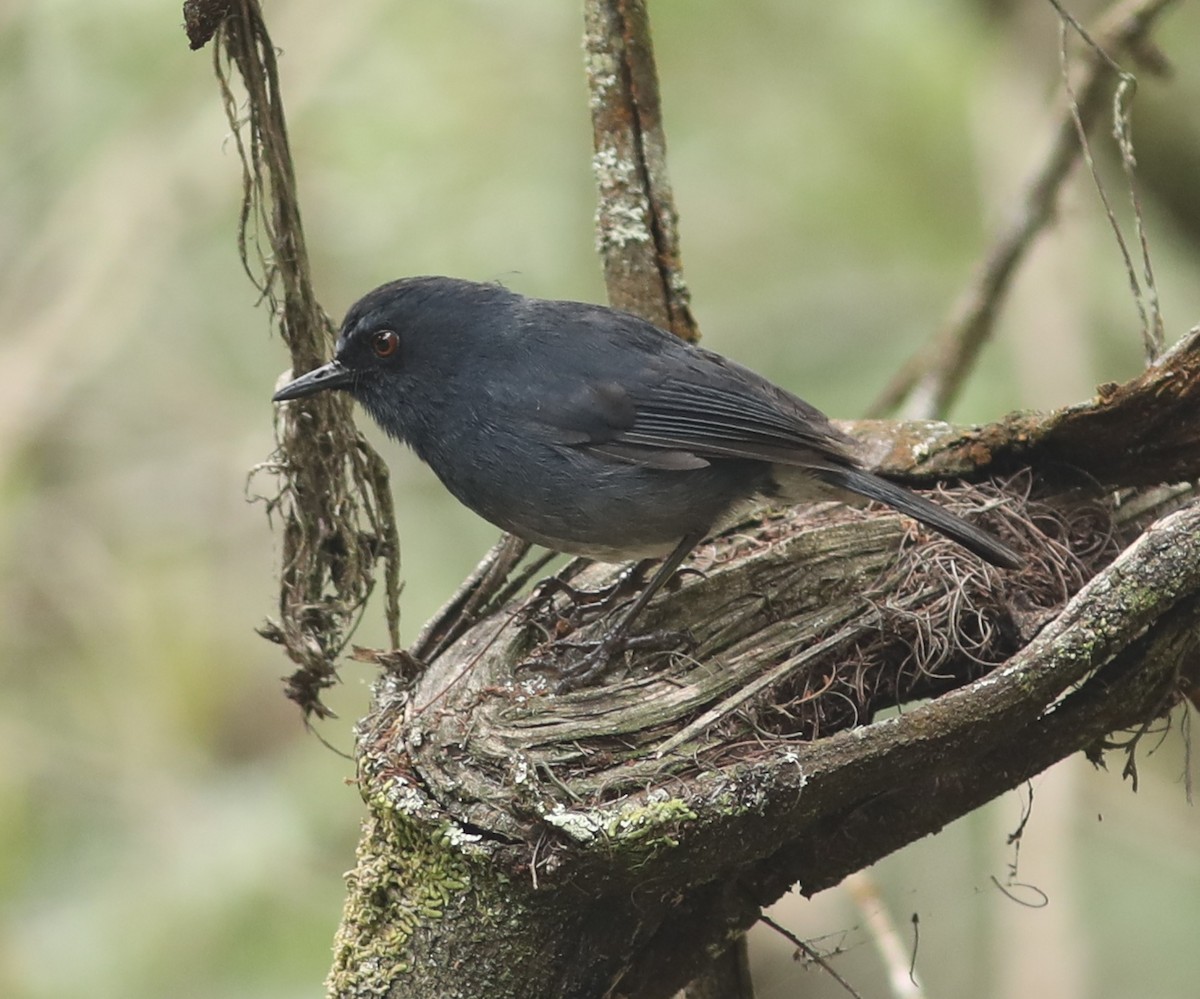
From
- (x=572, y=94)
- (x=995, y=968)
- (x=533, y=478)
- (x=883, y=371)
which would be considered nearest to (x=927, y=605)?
(x=533, y=478)

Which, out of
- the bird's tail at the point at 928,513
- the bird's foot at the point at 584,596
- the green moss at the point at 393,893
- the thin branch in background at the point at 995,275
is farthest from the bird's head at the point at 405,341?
the thin branch in background at the point at 995,275

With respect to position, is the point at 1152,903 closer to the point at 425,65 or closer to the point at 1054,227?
the point at 1054,227

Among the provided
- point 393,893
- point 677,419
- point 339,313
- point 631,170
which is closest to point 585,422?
point 677,419

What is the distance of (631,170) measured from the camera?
4.54m

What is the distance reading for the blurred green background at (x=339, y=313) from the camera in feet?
17.6

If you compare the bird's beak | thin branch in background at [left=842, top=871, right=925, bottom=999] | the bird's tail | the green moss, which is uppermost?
the bird's beak

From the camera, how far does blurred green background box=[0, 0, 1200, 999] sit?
212 inches

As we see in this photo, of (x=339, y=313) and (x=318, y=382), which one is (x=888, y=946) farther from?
(x=339, y=313)

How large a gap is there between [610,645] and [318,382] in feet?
3.80

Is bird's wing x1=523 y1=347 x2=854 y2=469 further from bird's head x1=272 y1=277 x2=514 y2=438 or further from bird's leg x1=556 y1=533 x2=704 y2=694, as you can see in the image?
bird's head x1=272 y1=277 x2=514 y2=438

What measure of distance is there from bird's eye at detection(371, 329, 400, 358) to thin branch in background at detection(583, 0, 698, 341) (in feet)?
2.51

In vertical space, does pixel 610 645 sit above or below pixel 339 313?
below

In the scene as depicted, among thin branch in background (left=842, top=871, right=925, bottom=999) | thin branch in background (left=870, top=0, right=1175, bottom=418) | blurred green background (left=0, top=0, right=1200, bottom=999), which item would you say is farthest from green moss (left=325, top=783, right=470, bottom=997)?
thin branch in background (left=870, top=0, right=1175, bottom=418)

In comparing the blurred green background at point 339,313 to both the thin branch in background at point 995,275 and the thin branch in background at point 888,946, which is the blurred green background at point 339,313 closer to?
the thin branch in background at point 995,275
